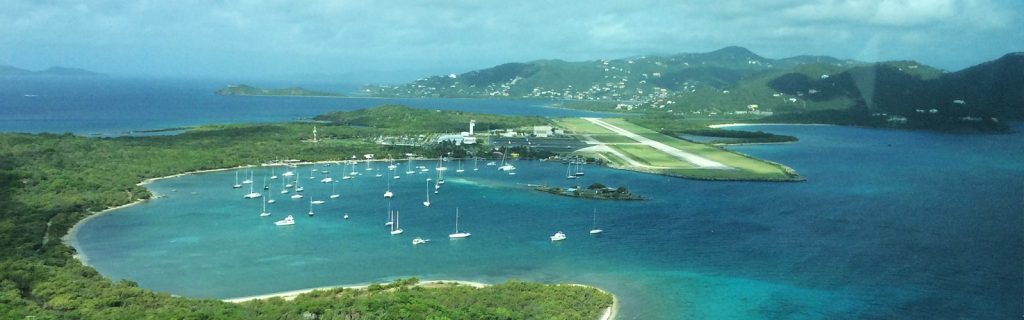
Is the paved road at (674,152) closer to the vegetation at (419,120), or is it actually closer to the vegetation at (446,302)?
the vegetation at (419,120)

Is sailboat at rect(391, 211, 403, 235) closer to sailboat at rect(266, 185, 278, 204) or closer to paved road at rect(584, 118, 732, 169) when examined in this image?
sailboat at rect(266, 185, 278, 204)

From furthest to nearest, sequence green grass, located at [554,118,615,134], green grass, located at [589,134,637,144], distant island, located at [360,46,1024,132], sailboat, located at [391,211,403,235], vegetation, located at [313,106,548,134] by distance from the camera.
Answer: distant island, located at [360,46,1024,132]
green grass, located at [554,118,615,134]
vegetation, located at [313,106,548,134]
green grass, located at [589,134,637,144]
sailboat, located at [391,211,403,235]

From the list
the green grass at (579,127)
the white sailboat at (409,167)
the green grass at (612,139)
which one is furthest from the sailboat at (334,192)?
the green grass at (579,127)

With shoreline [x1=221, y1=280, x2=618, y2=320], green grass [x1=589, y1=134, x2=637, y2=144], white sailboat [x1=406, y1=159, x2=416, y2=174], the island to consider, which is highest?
green grass [x1=589, y1=134, x2=637, y2=144]

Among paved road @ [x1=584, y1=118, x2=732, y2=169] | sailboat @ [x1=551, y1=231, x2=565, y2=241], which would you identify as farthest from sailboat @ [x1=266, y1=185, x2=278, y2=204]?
paved road @ [x1=584, y1=118, x2=732, y2=169]

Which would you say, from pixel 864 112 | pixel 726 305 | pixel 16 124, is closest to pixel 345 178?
pixel 726 305

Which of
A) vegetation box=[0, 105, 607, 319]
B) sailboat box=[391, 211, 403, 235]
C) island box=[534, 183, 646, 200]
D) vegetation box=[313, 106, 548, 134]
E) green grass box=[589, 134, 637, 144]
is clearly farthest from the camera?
vegetation box=[313, 106, 548, 134]

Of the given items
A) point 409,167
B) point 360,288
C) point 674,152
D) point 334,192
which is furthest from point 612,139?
point 360,288

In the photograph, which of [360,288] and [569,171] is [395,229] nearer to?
[360,288]
